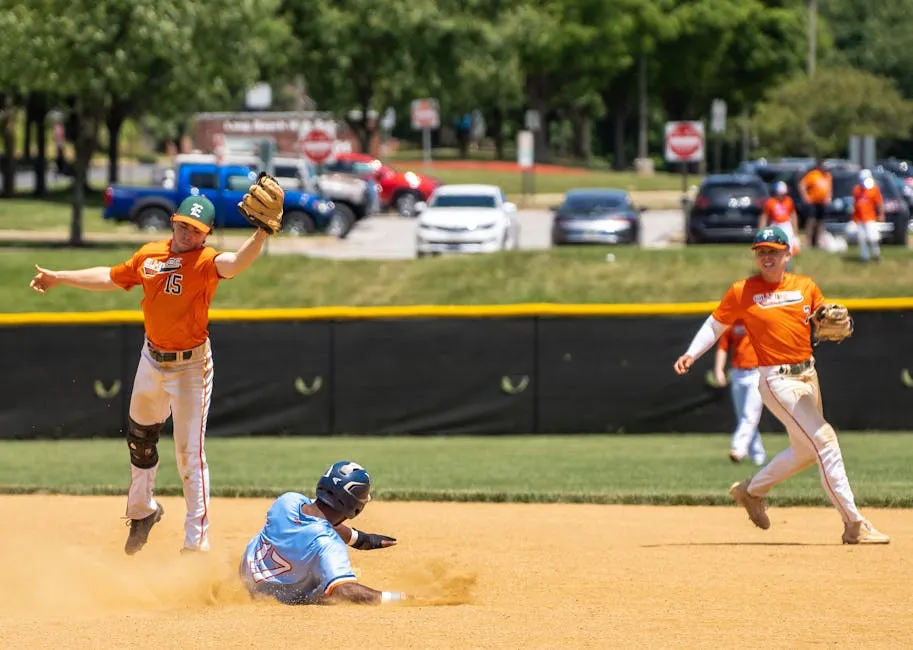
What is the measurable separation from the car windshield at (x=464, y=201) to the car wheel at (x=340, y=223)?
4.73 m

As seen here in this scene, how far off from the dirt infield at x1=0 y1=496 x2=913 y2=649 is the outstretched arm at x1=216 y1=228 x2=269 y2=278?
67.7 inches

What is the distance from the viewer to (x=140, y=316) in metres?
17.5

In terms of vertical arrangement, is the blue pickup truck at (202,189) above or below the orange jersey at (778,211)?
below

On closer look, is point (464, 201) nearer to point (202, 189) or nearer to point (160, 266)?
point (202, 189)

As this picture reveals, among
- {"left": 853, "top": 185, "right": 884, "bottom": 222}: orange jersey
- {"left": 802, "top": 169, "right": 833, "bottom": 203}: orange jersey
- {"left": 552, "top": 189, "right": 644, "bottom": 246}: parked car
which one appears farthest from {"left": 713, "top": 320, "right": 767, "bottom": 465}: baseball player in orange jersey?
{"left": 552, "top": 189, "right": 644, "bottom": 246}: parked car

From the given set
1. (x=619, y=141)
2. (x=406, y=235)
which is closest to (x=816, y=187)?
(x=406, y=235)

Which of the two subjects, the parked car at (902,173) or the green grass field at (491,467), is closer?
the green grass field at (491,467)

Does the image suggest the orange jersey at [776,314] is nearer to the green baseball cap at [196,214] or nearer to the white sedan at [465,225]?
the green baseball cap at [196,214]

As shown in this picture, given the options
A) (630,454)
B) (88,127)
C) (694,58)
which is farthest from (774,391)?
(694,58)

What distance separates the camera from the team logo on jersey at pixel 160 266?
9406 mm

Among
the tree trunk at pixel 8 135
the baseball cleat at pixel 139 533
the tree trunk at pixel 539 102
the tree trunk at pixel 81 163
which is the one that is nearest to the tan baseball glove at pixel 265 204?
the baseball cleat at pixel 139 533

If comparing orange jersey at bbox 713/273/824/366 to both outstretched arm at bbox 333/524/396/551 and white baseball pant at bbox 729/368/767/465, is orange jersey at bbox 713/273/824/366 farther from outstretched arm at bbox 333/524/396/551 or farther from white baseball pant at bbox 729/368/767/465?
white baseball pant at bbox 729/368/767/465

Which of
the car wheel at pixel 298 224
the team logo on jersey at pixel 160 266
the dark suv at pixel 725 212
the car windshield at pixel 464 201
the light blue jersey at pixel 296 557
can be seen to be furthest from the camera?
the car wheel at pixel 298 224

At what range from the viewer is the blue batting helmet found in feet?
26.5
